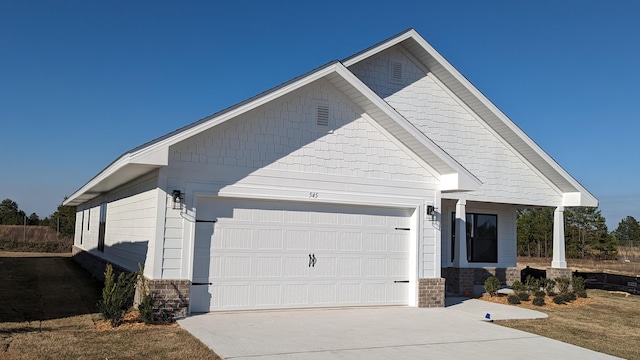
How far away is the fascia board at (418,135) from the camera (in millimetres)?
12219

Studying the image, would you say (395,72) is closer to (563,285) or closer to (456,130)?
(456,130)

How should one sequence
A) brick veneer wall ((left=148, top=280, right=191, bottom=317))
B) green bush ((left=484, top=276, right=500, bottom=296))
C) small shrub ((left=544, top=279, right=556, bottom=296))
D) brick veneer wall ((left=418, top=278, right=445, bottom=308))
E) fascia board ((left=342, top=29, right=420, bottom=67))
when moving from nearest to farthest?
1. brick veneer wall ((left=148, top=280, right=191, bottom=317))
2. brick veneer wall ((left=418, top=278, right=445, bottom=308))
3. fascia board ((left=342, top=29, right=420, bottom=67))
4. green bush ((left=484, top=276, right=500, bottom=296))
5. small shrub ((left=544, top=279, right=556, bottom=296))

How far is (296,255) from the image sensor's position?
12211mm

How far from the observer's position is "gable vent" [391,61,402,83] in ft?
56.3

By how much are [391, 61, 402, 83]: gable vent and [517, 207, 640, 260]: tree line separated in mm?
32804

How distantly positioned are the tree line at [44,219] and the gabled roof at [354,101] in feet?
95.1

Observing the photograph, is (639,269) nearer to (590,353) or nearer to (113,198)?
(590,353)

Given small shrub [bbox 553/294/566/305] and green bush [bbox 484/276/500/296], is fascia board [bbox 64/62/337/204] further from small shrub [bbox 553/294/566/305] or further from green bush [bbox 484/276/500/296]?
small shrub [bbox 553/294/566/305]

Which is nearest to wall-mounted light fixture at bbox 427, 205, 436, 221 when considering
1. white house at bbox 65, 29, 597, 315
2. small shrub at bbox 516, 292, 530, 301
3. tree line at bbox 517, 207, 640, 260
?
white house at bbox 65, 29, 597, 315

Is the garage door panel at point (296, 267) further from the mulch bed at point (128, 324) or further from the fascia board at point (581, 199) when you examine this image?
the fascia board at point (581, 199)

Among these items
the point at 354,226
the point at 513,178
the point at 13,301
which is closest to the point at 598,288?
the point at 513,178

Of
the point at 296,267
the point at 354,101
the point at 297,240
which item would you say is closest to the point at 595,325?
the point at 296,267

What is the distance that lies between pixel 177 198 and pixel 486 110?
10966 millimetres

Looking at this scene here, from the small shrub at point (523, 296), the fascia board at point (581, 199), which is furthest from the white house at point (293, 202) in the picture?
the fascia board at point (581, 199)
